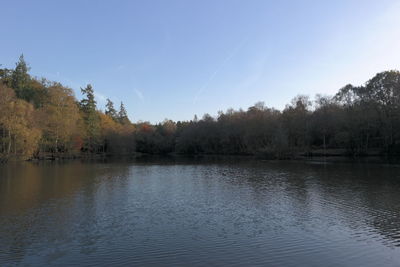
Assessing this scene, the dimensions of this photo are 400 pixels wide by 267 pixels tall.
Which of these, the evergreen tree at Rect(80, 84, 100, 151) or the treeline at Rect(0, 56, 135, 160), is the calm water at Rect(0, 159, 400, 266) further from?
the evergreen tree at Rect(80, 84, 100, 151)

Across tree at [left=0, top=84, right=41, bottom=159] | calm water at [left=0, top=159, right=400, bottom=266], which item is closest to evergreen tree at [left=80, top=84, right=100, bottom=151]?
tree at [left=0, top=84, right=41, bottom=159]

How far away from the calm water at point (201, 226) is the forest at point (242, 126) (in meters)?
39.5

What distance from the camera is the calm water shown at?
11.2 meters

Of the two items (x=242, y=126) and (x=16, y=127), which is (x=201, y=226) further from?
(x=242, y=126)

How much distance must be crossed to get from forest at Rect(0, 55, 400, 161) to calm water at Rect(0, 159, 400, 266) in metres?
39.5

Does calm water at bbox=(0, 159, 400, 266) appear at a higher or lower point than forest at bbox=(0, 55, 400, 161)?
lower

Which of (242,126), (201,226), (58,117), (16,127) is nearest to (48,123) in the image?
(58,117)

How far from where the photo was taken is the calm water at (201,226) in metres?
11.2

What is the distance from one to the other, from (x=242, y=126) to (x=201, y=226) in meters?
81.7

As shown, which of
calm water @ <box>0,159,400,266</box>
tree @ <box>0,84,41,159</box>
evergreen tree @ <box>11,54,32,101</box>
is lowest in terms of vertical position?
calm water @ <box>0,159,400,266</box>

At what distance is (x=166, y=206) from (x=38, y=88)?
68.4m

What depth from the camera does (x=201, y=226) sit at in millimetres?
15289

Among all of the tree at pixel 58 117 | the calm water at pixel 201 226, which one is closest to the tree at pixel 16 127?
the tree at pixel 58 117

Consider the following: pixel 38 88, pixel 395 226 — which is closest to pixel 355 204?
pixel 395 226
